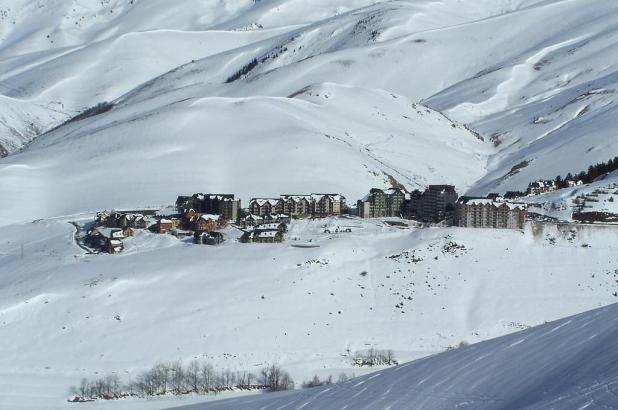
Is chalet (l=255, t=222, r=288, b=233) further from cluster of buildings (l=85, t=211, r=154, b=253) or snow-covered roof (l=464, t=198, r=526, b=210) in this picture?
snow-covered roof (l=464, t=198, r=526, b=210)

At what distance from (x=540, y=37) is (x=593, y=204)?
4083 inches

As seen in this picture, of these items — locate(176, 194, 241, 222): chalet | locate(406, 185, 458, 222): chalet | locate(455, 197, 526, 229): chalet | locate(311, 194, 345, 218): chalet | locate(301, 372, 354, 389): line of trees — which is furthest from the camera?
locate(311, 194, 345, 218): chalet

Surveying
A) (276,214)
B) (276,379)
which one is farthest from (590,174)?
(276,379)

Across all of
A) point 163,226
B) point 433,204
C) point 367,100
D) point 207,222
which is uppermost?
point 367,100

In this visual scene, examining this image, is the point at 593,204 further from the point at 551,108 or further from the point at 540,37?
the point at 540,37

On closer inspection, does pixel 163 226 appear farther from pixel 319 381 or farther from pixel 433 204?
pixel 319 381

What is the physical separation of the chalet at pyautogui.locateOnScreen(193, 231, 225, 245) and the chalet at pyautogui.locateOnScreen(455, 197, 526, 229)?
15032 mm

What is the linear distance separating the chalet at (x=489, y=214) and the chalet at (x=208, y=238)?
592 inches

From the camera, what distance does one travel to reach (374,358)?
1540 inches

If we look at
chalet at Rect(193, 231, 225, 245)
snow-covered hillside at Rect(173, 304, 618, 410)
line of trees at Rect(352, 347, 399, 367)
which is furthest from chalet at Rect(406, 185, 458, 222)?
snow-covered hillside at Rect(173, 304, 618, 410)

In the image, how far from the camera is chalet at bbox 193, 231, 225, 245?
2046 inches

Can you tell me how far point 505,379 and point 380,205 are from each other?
153 ft

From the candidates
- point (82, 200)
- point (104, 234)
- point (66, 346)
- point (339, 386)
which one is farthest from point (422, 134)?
point (339, 386)

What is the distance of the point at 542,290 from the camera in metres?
46.5
